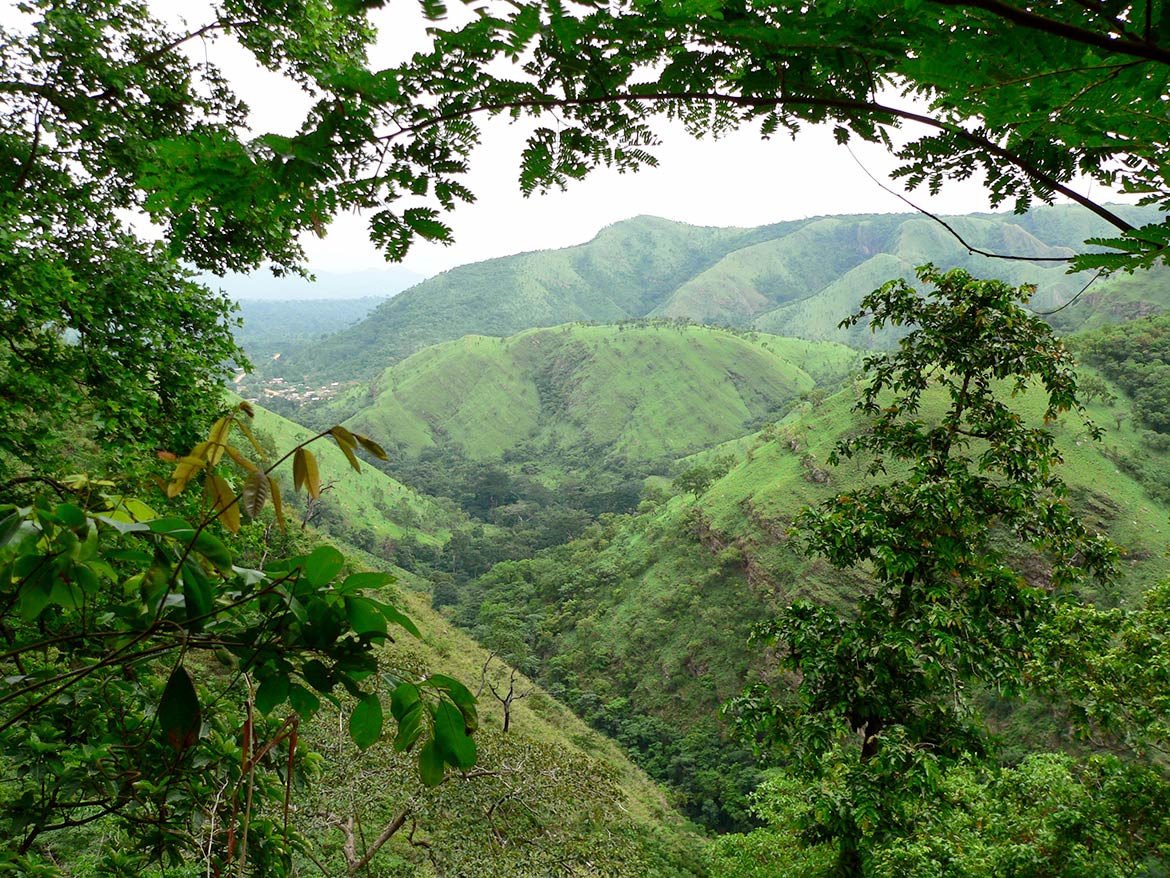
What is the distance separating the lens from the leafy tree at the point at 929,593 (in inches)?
225

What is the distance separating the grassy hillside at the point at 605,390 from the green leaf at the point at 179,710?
101m

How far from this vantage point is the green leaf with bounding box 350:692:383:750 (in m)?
1.15

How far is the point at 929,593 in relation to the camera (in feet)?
19.5

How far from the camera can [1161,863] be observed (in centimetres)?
632

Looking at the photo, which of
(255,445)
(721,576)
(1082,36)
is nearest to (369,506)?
(721,576)

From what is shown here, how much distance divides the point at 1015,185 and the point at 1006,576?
5185 millimetres

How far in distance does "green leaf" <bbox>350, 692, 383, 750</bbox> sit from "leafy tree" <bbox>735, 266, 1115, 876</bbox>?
5.63m

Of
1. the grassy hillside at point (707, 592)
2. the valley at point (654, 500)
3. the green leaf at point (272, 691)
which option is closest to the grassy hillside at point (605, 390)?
the valley at point (654, 500)

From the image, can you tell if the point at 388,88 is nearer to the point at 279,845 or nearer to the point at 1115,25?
the point at 1115,25

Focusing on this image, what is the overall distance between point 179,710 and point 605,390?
119 m

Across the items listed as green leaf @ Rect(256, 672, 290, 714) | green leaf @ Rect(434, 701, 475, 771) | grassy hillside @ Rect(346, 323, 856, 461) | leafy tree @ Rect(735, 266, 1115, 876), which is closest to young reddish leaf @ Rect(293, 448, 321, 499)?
green leaf @ Rect(256, 672, 290, 714)

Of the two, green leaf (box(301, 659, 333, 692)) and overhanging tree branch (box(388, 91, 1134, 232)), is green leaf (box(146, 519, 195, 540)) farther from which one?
overhanging tree branch (box(388, 91, 1134, 232))

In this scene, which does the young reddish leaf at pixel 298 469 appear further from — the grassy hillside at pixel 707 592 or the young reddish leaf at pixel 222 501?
the grassy hillside at pixel 707 592

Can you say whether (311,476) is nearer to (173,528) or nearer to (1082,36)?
(173,528)
